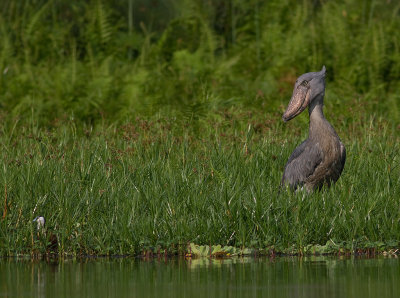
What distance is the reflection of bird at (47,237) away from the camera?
7.48 meters

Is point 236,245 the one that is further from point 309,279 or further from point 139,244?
point 309,279

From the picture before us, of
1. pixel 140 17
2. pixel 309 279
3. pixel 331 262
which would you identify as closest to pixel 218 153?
pixel 331 262

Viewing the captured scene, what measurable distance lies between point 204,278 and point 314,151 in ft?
11.2

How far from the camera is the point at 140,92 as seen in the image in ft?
48.6

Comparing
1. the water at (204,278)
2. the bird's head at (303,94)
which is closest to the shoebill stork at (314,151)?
the bird's head at (303,94)

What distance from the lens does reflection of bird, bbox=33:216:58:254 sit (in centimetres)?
748

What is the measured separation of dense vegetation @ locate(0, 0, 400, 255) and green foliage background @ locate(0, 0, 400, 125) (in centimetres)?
4

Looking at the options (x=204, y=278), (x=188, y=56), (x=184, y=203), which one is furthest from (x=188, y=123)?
(x=204, y=278)

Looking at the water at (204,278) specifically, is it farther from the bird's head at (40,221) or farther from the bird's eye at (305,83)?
the bird's eye at (305,83)

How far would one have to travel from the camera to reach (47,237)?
7.50 metres

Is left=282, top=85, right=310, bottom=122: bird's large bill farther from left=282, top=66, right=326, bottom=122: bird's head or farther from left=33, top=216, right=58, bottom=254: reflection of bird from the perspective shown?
left=33, top=216, right=58, bottom=254: reflection of bird

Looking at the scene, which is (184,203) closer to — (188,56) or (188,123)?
(188,123)

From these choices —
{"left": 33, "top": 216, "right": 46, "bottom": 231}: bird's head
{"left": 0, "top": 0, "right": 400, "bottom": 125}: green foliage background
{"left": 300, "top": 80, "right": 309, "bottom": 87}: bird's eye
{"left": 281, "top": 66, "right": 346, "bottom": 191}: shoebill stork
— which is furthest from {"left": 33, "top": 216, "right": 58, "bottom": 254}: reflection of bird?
{"left": 0, "top": 0, "right": 400, "bottom": 125}: green foliage background

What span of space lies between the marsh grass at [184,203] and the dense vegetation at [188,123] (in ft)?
0.06
